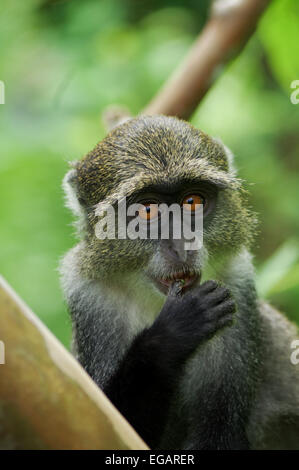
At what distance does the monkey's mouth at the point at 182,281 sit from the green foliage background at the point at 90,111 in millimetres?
1469

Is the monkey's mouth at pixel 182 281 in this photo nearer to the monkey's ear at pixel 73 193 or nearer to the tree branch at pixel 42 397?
the monkey's ear at pixel 73 193

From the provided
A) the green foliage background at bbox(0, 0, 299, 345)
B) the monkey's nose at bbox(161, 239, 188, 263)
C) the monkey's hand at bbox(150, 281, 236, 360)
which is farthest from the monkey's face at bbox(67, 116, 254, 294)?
the green foliage background at bbox(0, 0, 299, 345)

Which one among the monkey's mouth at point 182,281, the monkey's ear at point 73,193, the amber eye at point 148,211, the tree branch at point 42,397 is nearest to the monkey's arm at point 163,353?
the monkey's mouth at point 182,281

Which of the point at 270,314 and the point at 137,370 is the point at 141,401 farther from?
the point at 270,314

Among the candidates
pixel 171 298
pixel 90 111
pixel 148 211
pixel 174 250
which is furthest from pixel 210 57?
pixel 90 111

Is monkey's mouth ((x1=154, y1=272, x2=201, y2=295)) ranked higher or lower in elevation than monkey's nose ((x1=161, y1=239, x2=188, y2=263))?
lower

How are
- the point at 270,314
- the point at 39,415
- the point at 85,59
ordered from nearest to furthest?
1. the point at 39,415
2. the point at 270,314
3. the point at 85,59

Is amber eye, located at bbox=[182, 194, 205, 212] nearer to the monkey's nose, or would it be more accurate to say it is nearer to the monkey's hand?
the monkey's nose

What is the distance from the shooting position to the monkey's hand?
3922 millimetres

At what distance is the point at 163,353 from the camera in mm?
3938

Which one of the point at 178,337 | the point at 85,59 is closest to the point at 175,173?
the point at 178,337

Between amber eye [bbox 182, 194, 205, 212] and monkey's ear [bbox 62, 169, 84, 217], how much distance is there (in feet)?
2.70

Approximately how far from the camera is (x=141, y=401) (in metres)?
4.01

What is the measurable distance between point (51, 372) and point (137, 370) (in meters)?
1.74
